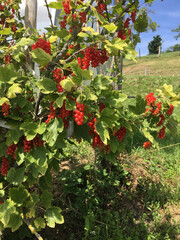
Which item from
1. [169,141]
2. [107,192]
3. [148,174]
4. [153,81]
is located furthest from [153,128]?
[153,81]

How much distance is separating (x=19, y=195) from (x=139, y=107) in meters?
1.12

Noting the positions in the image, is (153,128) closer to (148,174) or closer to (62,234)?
(62,234)

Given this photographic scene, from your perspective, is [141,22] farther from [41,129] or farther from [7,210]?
[7,210]

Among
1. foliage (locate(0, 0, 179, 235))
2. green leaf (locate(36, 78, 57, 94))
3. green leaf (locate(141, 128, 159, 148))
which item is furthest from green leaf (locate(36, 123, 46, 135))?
green leaf (locate(141, 128, 159, 148))

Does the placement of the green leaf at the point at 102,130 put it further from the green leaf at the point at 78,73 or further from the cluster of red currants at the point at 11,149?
the cluster of red currants at the point at 11,149

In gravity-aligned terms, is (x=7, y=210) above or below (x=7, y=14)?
below

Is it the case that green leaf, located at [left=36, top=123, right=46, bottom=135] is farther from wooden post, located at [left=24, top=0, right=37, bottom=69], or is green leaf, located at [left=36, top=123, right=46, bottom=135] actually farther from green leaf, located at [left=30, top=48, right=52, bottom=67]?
wooden post, located at [left=24, top=0, right=37, bottom=69]

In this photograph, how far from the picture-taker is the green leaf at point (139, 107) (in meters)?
1.57

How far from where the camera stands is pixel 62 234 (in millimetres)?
2465

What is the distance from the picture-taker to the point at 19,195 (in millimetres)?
1570

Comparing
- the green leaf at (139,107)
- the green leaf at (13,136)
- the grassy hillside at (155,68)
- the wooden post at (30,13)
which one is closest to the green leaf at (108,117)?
the green leaf at (139,107)

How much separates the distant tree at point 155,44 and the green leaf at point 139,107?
183 ft

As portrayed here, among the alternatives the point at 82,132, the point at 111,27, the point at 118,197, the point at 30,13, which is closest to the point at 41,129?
the point at 82,132

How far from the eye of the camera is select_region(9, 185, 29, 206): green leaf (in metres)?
1.54
